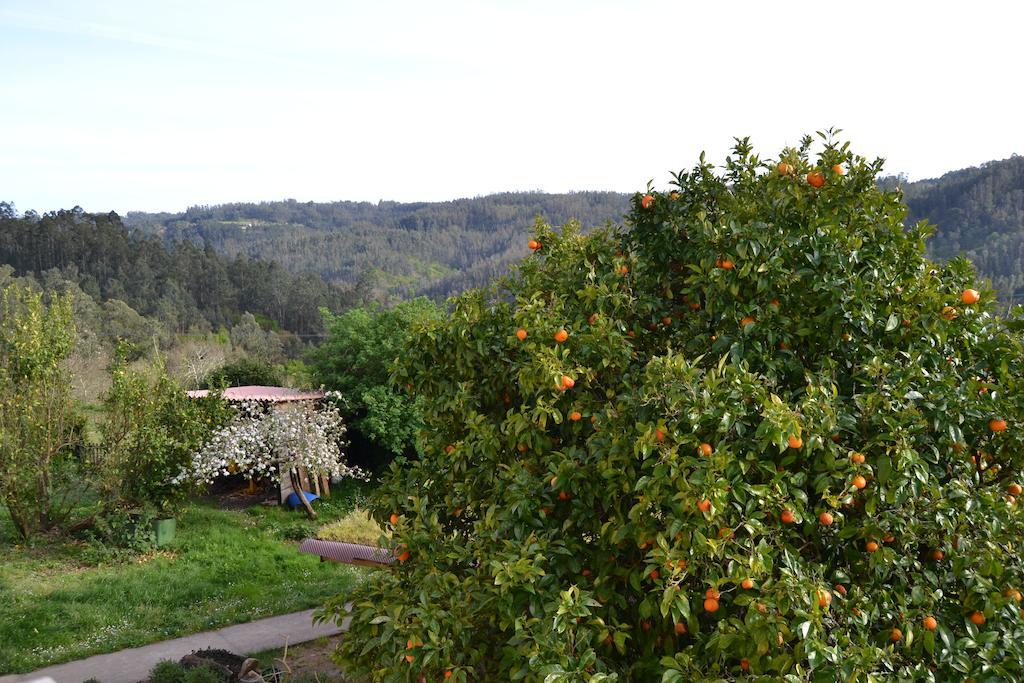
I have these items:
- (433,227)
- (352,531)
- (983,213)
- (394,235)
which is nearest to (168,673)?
(352,531)

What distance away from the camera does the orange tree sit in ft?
8.66

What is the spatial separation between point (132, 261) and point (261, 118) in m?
32.2

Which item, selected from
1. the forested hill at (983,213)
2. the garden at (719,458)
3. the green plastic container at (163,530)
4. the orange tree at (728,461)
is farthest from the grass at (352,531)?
the forested hill at (983,213)

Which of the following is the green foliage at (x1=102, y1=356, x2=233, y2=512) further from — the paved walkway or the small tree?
the paved walkway

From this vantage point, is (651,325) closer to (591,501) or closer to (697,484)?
(591,501)

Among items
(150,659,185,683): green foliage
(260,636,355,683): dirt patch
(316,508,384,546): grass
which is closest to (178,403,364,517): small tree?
(316,508,384,546): grass

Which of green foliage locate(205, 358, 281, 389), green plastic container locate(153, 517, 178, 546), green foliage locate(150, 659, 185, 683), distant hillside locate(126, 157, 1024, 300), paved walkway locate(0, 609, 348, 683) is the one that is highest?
distant hillside locate(126, 157, 1024, 300)

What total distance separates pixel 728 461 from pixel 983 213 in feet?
94.6

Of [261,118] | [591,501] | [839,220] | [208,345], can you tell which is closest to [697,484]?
[591,501]

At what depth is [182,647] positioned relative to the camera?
679 cm

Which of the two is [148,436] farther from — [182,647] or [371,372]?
[371,372]

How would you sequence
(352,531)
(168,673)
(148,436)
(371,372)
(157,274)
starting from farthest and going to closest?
(157,274)
(371,372)
(352,531)
(148,436)
(168,673)

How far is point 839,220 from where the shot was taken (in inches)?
136

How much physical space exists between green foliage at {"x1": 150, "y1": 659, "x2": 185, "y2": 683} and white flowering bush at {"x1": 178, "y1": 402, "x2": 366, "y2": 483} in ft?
17.7
